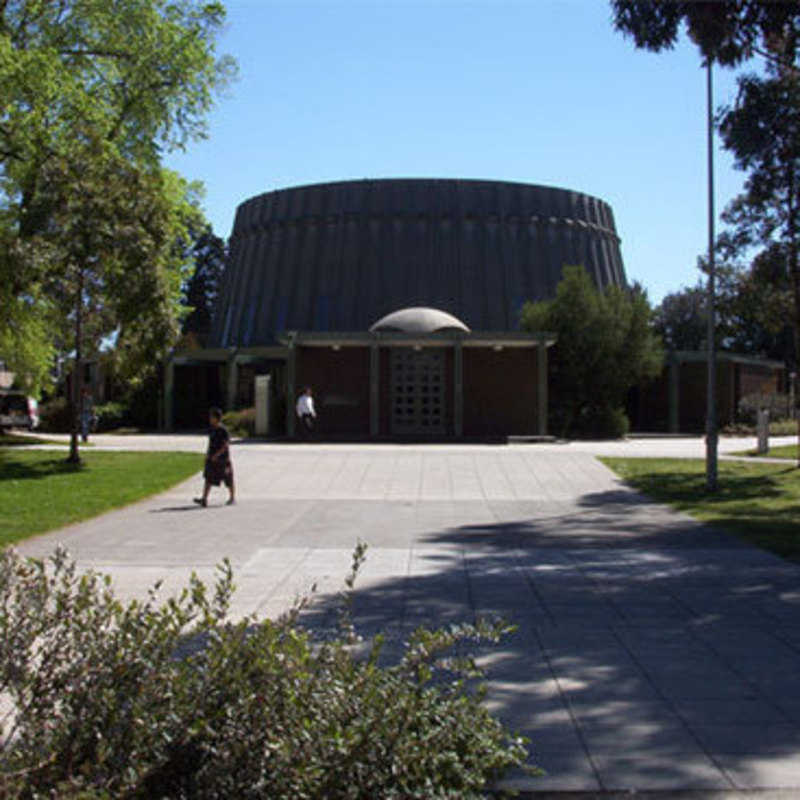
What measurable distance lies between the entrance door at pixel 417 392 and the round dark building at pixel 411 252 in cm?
1570

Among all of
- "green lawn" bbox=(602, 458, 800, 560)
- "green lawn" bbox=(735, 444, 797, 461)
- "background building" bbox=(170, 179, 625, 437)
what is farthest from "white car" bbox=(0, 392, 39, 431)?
"green lawn" bbox=(735, 444, 797, 461)

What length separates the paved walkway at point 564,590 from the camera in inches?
186

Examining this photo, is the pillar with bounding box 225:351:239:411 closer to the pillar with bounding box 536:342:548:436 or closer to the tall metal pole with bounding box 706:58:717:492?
the pillar with bounding box 536:342:548:436

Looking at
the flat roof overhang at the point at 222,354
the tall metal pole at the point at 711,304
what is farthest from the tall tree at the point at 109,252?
the flat roof overhang at the point at 222,354

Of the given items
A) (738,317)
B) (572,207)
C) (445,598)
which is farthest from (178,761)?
(572,207)

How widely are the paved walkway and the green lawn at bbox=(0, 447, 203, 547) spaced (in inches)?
19.5

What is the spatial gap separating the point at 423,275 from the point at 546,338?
18119 millimetres

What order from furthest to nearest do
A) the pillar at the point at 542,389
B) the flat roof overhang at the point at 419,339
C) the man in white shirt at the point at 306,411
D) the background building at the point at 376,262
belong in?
the background building at the point at 376,262, the pillar at the point at 542,389, the flat roof overhang at the point at 419,339, the man in white shirt at the point at 306,411

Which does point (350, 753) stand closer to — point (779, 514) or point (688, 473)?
point (779, 514)

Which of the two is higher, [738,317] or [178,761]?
[738,317]

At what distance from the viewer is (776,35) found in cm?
1531

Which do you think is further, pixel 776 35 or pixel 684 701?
pixel 776 35

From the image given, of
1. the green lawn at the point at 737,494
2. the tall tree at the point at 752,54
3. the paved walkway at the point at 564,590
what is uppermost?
the tall tree at the point at 752,54

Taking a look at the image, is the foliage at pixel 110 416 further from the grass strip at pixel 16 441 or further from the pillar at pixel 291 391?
the pillar at pixel 291 391
